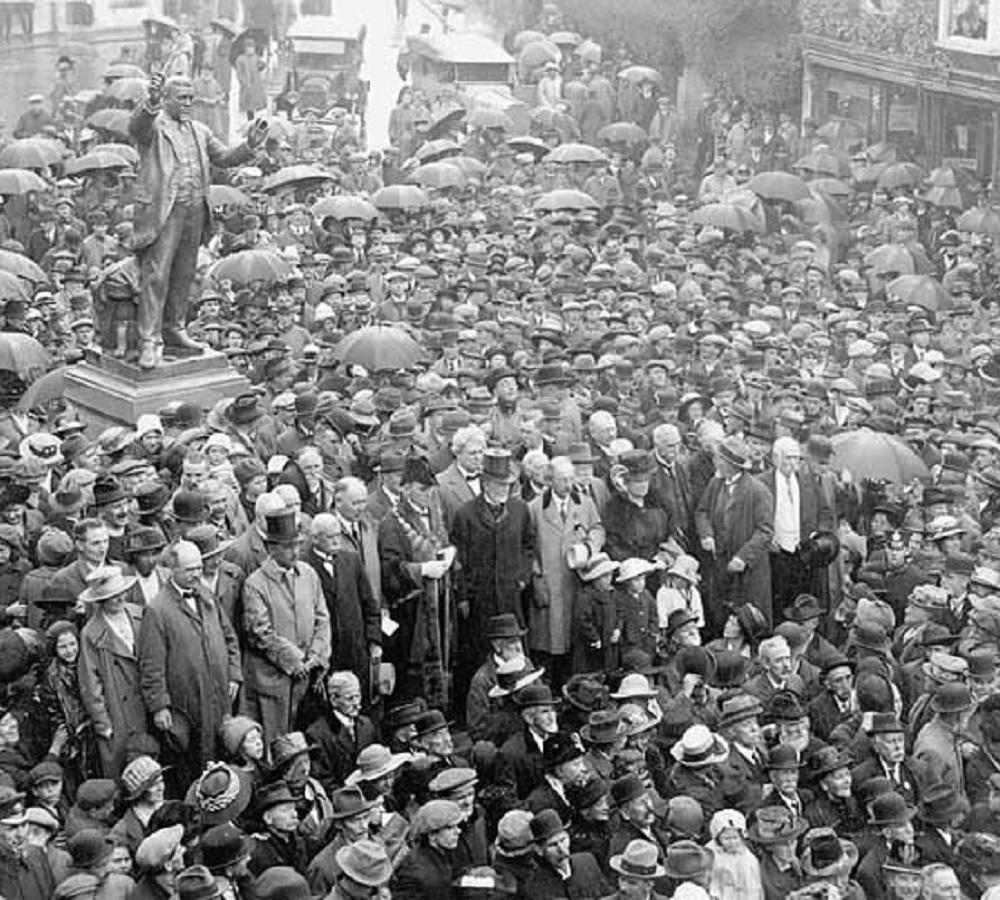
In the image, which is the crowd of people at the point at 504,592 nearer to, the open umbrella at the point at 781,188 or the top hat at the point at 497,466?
the top hat at the point at 497,466

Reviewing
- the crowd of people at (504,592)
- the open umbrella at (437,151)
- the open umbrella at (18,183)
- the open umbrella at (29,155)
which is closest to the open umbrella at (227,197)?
the open umbrella at (18,183)

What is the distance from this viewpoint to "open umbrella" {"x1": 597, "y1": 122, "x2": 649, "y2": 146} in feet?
95.7

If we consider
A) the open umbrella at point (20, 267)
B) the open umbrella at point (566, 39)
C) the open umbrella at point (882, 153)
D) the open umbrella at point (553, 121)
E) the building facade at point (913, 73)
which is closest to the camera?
the open umbrella at point (20, 267)

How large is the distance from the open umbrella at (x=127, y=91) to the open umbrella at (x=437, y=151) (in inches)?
149

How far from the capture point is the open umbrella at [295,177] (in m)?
23.7

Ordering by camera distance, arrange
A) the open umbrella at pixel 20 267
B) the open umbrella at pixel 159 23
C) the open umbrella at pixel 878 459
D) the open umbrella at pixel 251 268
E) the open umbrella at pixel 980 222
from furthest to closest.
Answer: the open umbrella at pixel 159 23, the open umbrella at pixel 980 222, the open umbrella at pixel 251 268, the open umbrella at pixel 20 267, the open umbrella at pixel 878 459

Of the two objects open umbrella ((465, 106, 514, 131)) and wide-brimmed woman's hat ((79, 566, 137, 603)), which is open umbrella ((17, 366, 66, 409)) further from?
open umbrella ((465, 106, 514, 131))

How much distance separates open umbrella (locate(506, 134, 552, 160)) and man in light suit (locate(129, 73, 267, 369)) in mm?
12619

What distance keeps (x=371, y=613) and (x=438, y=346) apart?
6.08 metres

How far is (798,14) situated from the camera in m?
31.2

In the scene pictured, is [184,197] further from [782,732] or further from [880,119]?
[880,119]

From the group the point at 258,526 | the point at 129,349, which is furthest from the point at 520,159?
the point at 258,526

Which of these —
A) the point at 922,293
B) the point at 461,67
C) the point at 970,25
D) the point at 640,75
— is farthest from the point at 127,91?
the point at 922,293

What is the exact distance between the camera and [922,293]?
1986 centimetres
